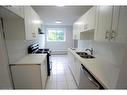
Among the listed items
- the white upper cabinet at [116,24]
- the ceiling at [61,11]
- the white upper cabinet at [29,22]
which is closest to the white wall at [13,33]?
the white upper cabinet at [29,22]

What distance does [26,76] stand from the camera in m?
1.87

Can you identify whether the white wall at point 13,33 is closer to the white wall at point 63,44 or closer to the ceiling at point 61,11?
the ceiling at point 61,11

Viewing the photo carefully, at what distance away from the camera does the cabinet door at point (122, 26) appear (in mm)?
1006

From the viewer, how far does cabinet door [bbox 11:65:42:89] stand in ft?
5.92

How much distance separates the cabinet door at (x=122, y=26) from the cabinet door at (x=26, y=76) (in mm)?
1523

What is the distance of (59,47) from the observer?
22.7 feet

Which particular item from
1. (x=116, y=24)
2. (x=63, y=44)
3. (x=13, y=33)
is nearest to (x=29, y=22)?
(x=13, y=33)

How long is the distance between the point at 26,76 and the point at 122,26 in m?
1.88

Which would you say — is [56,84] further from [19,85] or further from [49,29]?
[49,29]

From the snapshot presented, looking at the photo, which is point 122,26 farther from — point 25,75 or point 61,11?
point 61,11

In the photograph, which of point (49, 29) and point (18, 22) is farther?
point (49, 29)

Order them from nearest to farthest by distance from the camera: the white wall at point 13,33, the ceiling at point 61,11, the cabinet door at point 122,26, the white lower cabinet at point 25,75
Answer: the cabinet door at point 122,26, the white wall at point 13,33, the white lower cabinet at point 25,75, the ceiling at point 61,11
